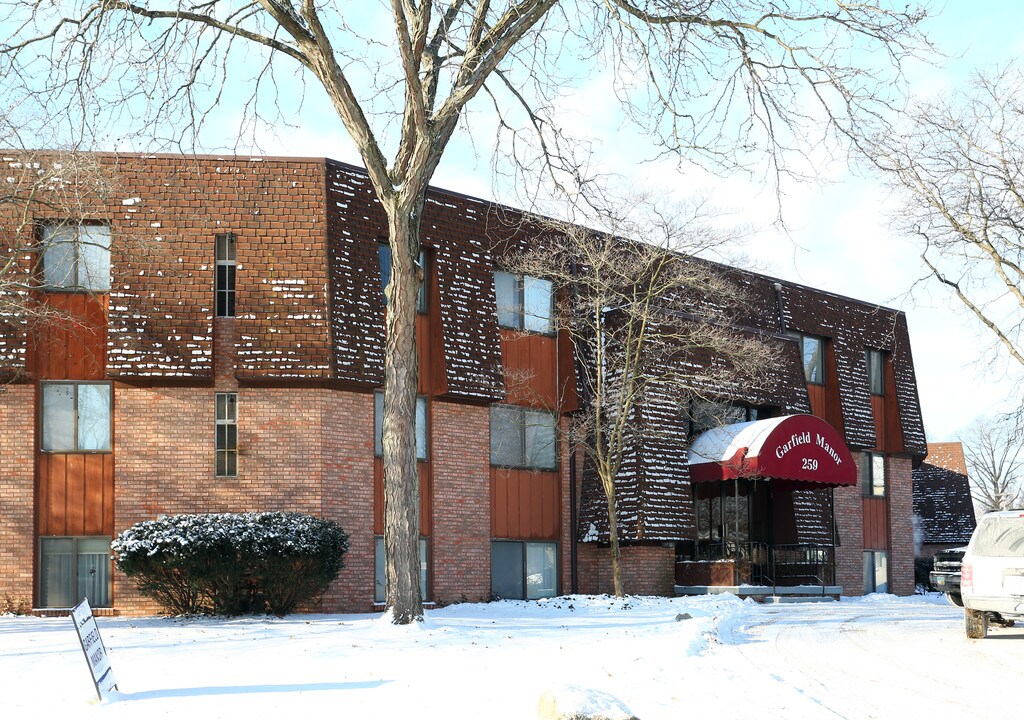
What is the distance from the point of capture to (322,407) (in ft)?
74.0

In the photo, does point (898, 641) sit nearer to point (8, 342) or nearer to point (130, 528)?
point (130, 528)

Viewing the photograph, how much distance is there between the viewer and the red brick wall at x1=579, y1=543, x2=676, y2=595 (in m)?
27.2

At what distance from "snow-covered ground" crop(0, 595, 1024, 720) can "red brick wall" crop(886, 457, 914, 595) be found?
55.8 feet

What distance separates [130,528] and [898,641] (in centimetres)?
1279

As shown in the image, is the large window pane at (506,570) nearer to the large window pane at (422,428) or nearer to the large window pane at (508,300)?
the large window pane at (422,428)

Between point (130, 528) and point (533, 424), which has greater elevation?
point (533, 424)

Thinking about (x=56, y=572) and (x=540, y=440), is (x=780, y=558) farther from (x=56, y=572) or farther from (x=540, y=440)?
(x=56, y=572)

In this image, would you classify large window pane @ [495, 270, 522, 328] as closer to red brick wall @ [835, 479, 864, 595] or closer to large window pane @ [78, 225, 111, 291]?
large window pane @ [78, 225, 111, 291]

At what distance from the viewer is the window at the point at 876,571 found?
35.5 meters

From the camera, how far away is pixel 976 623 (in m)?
17.0

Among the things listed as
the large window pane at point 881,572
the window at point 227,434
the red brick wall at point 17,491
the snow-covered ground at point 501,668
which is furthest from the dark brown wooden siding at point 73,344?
the large window pane at point 881,572

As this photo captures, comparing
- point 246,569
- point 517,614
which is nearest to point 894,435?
point 517,614

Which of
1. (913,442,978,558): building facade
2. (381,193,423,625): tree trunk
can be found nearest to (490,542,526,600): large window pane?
(381,193,423,625): tree trunk

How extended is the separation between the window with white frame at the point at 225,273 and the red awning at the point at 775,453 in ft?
38.7
